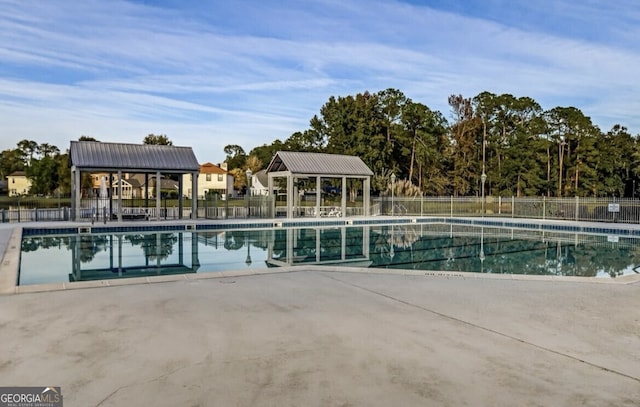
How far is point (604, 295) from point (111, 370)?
6.50 m

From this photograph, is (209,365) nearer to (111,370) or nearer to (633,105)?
(111,370)

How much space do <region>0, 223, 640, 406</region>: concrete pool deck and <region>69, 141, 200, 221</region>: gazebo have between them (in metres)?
14.3

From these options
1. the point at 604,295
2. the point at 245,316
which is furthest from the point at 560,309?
the point at 245,316

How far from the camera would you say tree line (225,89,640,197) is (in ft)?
123

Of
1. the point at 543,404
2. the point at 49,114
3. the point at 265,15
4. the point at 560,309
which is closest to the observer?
the point at 543,404

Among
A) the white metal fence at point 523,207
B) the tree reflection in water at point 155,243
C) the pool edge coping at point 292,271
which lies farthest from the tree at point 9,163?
the pool edge coping at point 292,271

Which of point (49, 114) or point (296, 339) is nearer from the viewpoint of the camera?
point (296, 339)

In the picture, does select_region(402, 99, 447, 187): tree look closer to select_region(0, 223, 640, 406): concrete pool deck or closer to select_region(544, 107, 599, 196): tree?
select_region(544, 107, 599, 196): tree

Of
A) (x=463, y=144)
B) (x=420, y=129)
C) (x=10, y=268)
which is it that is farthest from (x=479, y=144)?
(x=10, y=268)

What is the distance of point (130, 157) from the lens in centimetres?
2112

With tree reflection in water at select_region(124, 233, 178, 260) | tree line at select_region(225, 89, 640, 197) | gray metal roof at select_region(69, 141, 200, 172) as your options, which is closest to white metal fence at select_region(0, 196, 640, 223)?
gray metal roof at select_region(69, 141, 200, 172)

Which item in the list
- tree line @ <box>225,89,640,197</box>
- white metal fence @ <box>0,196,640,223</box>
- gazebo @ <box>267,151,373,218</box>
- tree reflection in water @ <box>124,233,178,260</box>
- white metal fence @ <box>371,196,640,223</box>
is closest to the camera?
tree reflection in water @ <box>124,233,178,260</box>

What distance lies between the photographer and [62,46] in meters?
20.0

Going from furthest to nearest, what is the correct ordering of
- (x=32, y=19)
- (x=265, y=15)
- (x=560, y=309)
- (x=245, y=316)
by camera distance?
(x=265, y=15) < (x=32, y=19) < (x=560, y=309) < (x=245, y=316)
